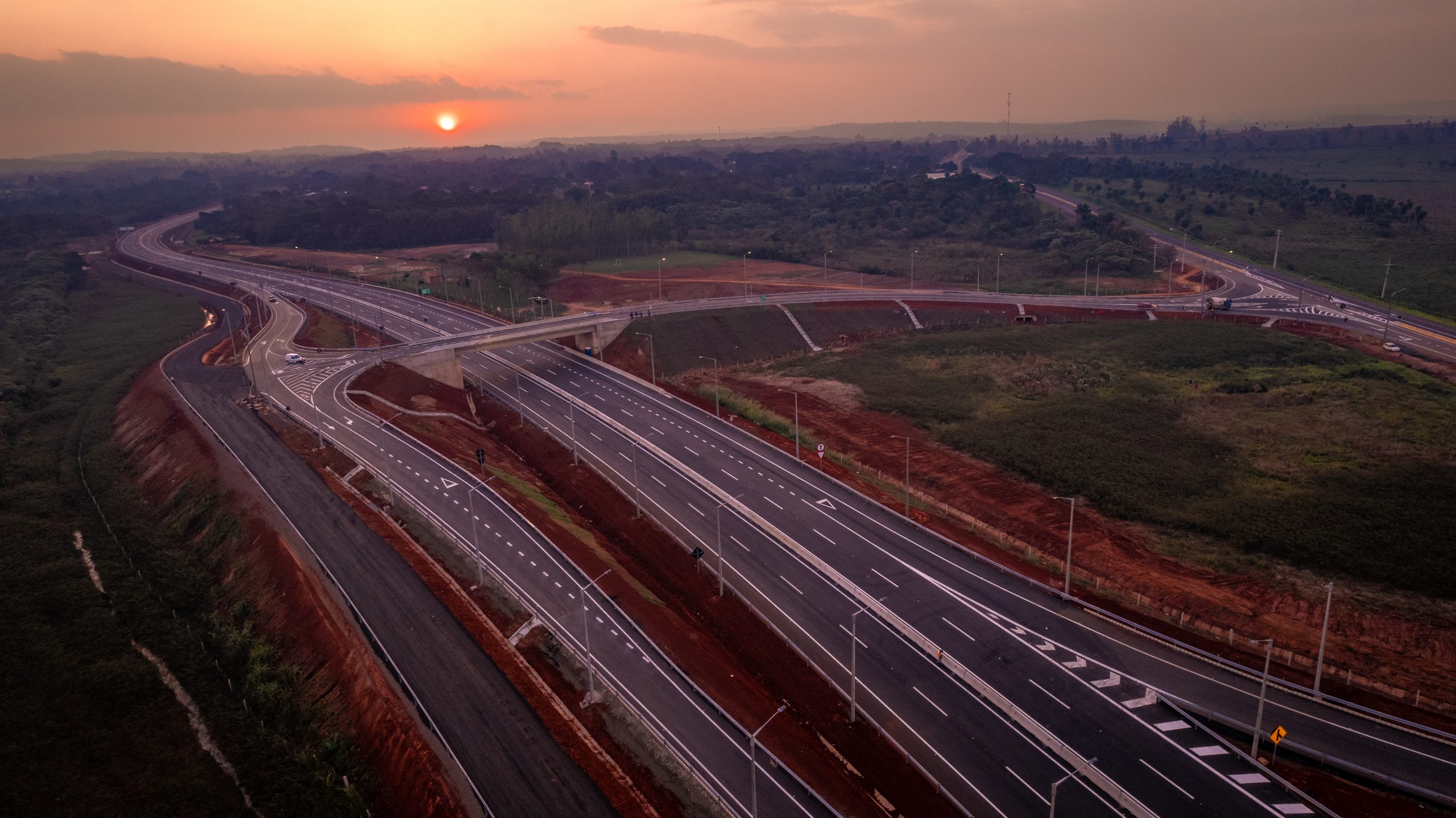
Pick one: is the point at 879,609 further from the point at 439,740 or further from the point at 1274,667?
the point at 439,740

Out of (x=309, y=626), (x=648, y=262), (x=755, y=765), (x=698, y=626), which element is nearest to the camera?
(x=755, y=765)

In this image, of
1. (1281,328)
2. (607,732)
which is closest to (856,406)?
(607,732)

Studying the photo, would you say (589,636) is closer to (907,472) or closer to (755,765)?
(755,765)

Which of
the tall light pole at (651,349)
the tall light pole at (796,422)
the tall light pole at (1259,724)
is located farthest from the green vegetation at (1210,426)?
the tall light pole at (1259,724)

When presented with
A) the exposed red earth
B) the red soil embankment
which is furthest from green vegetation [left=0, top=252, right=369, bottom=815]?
the exposed red earth

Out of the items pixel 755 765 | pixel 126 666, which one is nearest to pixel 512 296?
pixel 126 666

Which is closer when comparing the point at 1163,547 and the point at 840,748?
the point at 840,748

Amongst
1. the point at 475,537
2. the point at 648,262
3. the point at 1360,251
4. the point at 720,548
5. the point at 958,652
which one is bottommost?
the point at 958,652

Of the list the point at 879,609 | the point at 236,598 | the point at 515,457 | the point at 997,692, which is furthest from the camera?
the point at 515,457
